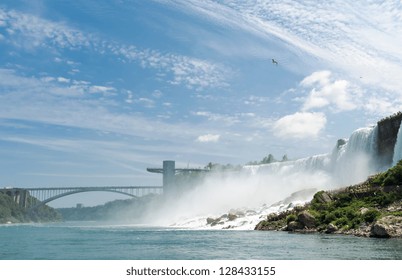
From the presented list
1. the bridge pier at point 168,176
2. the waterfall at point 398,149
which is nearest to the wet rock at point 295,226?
the waterfall at point 398,149

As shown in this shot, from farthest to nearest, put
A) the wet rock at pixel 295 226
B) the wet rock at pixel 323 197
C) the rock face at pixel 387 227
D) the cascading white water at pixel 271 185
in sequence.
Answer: the cascading white water at pixel 271 185 < the wet rock at pixel 323 197 < the wet rock at pixel 295 226 < the rock face at pixel 387 227

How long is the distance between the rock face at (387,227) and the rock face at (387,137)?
59.7ft

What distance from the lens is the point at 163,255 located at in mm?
20141

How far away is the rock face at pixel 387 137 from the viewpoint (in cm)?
4172

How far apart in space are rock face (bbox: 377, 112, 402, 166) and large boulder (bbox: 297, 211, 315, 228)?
1475 centimetres

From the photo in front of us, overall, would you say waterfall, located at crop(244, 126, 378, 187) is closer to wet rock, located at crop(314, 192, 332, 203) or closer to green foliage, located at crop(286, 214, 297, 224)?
wet rock, located at crop(314, 192, 332, 203)

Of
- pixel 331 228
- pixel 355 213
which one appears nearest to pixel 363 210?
pixel 355 213

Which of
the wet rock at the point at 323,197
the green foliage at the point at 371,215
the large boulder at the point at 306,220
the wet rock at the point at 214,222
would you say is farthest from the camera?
the wet rock at the point at 214,222

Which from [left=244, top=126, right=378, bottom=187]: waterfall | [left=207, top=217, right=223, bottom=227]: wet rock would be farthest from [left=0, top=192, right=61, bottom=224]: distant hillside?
[left=207, top=217, right=223, bottom=227]: wet rock

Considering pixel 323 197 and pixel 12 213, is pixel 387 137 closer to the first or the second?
pixel 323 197

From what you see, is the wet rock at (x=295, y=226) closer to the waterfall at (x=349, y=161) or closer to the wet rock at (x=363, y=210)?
the wet rock at (x=363, y=210)

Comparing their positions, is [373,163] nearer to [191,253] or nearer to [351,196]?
[351,196]

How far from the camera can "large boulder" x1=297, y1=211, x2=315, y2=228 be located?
99.1ft
